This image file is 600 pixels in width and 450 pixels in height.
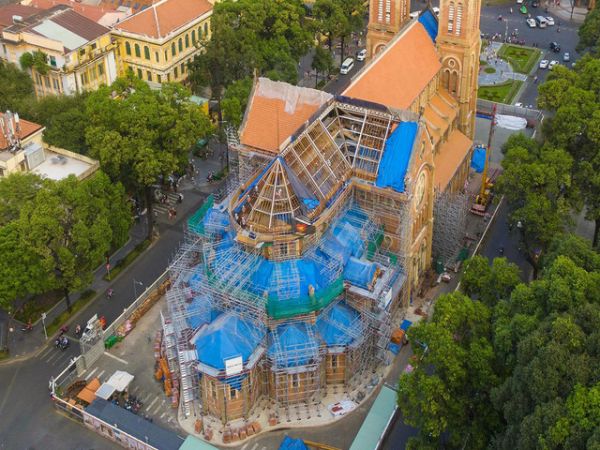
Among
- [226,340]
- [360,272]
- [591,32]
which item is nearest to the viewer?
[226,340]

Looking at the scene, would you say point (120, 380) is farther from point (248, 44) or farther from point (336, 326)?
point (248, 44)

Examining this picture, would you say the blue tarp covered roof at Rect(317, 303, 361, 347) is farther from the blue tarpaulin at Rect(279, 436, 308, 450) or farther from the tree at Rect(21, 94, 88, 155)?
the tree at Rect(21, 94, 88, 155)

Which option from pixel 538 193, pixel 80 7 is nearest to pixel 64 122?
pixel 80 7

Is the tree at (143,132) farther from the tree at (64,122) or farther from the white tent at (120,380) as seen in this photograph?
the white tent at (120,380)

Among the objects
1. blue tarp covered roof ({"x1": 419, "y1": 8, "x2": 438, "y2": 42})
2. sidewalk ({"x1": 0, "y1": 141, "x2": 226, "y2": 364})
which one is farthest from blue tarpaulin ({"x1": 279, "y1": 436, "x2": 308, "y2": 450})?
blue tarp covered roof ({"x1": 419, "y1": 8, "x2": 438, "y2": 42})

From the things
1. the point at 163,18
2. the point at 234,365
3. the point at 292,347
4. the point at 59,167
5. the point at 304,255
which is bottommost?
the point at 292,347

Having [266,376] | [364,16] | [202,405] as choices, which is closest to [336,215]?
[266,376]

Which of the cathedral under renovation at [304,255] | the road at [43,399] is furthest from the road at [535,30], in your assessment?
the road at [43,399]
